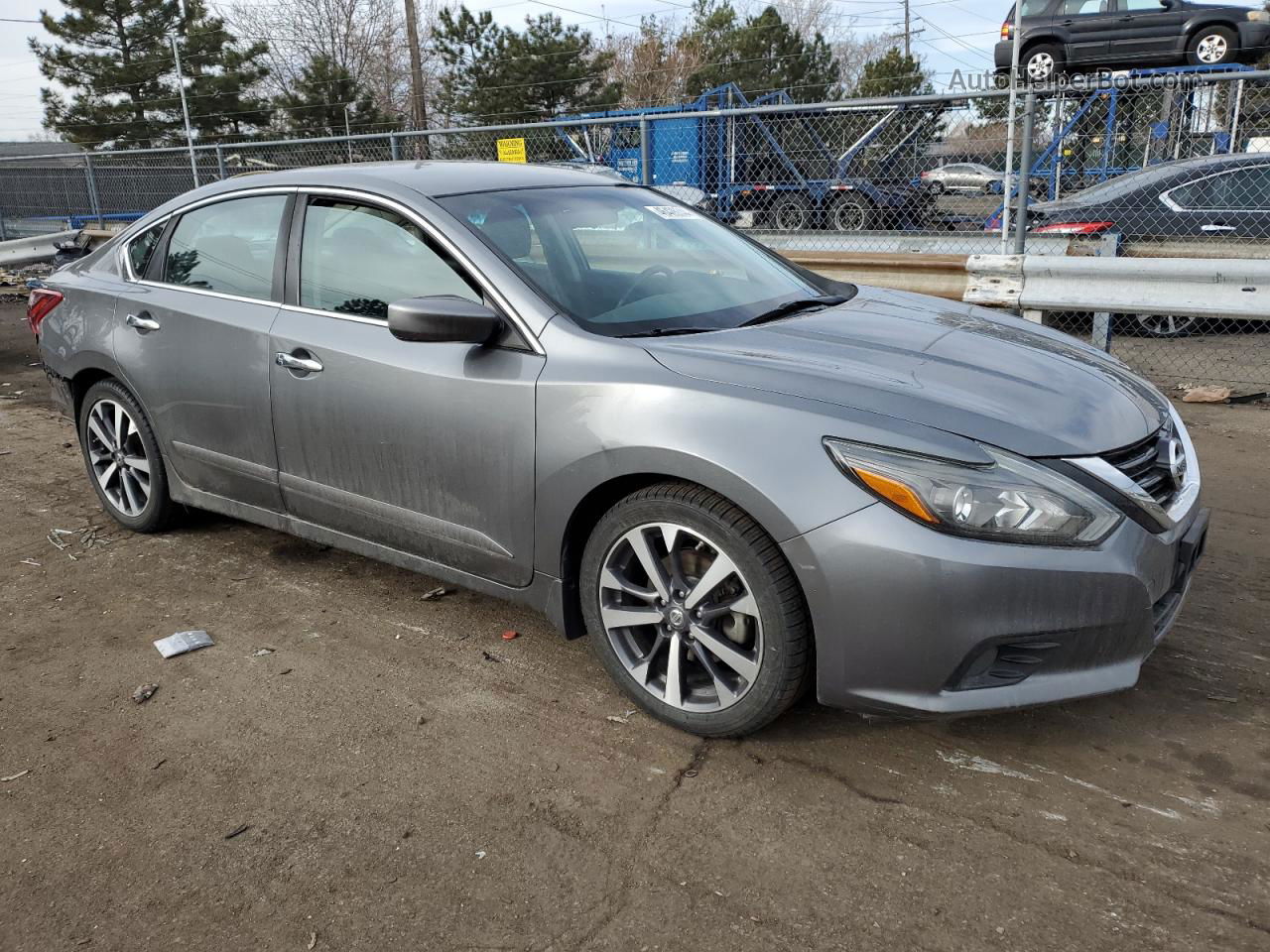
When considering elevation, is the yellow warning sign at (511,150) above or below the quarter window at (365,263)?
above

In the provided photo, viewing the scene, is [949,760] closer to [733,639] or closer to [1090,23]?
[733,639]

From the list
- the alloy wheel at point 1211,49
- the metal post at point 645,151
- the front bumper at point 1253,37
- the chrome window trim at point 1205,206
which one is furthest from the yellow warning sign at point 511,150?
the front bumper at point 1253,37

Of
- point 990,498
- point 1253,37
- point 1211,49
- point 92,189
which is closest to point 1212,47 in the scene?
point 1211,49

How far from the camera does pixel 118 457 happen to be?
464 centimetres

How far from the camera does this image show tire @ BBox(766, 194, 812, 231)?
13.2 m

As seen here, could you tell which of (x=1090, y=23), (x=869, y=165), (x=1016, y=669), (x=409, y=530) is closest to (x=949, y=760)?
(x=1016, y=669)

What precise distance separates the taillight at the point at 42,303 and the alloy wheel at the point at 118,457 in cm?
58

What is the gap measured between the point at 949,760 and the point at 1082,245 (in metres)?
6.29

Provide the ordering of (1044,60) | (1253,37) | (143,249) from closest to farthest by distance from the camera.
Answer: (143,249) < (1253,37) < (1044,60)

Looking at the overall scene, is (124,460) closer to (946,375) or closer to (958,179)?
(946,375)

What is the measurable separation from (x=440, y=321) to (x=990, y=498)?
1611mm

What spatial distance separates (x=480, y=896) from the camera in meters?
2.38

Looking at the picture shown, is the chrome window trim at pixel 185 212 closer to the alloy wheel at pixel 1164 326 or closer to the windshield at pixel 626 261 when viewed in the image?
the windshield at pixel 626 261

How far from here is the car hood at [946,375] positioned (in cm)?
265
